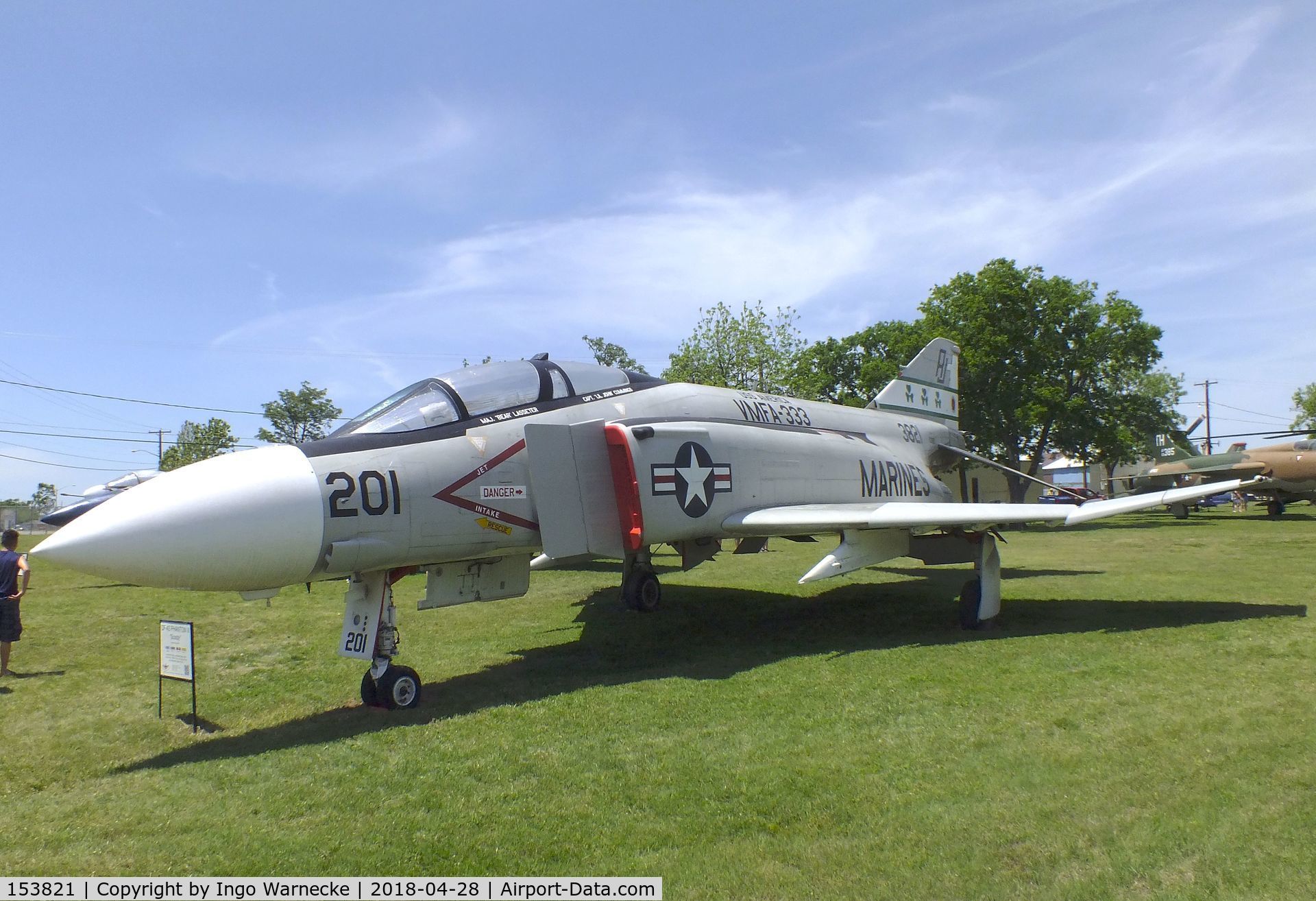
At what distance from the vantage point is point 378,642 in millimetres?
6520

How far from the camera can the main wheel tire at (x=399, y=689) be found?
6387 mm

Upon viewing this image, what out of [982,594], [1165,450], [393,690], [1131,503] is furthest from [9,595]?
[1165,450]

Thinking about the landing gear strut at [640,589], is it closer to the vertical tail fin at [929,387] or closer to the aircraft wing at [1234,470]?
the vertical tail fin at [929,387]

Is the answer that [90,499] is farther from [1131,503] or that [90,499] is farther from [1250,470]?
[1250,470]

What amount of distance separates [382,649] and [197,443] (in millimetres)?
48185

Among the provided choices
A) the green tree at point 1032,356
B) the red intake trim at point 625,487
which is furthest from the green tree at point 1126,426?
the red intake trim at point 625,487

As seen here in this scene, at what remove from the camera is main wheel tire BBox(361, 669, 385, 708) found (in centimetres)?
644

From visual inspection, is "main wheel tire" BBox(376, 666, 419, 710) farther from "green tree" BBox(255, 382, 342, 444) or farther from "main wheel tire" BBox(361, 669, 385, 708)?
"green tree" BBox(255, 382, 342, 444)

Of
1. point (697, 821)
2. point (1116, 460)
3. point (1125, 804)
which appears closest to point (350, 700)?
point (697, 821)

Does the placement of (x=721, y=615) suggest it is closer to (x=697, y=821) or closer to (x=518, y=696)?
(x=518, y=696)

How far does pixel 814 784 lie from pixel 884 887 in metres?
Answer: 1.16

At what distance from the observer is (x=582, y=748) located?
5305 millimetres
